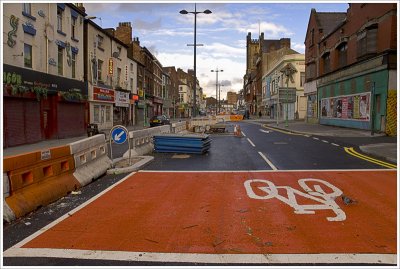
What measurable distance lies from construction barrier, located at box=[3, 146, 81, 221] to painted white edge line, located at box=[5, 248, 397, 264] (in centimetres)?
175

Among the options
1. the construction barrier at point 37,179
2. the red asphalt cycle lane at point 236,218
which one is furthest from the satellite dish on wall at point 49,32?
the red asphalt cycle lane at point 236,218

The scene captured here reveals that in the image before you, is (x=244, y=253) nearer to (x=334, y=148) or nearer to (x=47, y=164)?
(x=47, y=164)

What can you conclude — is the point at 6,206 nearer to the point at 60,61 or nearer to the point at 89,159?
the point at 89,159

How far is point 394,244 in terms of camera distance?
4.99 metres

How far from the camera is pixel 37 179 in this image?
23.9ft

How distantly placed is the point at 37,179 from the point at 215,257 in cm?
439

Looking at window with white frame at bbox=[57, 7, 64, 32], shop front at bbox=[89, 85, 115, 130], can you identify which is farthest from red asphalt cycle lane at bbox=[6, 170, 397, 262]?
shop front at bbox=[89, 85, 115, 130]

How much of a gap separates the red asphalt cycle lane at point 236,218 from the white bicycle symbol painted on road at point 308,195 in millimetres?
18

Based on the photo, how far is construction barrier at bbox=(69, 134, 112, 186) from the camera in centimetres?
904

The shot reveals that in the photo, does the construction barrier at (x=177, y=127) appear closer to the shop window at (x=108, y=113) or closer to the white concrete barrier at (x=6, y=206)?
the shop window at (x=108, y=113)

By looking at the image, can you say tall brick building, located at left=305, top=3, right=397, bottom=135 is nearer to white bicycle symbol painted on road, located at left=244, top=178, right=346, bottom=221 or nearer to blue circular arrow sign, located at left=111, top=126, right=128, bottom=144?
white bicycle symbol painted on road, located at left=244, top=178, right=346, bottom=221

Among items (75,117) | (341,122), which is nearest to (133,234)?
(75,117)

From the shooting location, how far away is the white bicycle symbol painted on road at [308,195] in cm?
668

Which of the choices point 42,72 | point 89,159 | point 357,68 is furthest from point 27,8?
point 357,68
